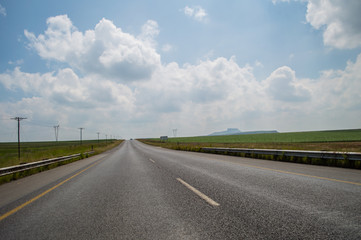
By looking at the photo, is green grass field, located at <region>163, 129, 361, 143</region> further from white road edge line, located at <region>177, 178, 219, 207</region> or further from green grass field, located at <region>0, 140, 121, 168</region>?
white road edge line, located at <region>177, 178, 219, 207</region>

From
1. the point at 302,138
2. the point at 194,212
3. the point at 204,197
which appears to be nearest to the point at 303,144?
the point at 302,138

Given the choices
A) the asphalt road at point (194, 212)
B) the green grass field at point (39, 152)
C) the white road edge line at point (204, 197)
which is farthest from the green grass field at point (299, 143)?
the white road edge line at point (204, 197)

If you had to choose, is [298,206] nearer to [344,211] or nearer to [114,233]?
[344,211]

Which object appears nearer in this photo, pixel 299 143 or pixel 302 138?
pixel 299 143

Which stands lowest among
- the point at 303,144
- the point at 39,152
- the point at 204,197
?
the point at 39,152

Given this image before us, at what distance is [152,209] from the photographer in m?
3.73

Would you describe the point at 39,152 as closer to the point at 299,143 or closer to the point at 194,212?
the point at 194,212

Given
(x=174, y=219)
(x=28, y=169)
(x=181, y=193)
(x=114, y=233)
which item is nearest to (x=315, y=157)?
(x=181, y=193)

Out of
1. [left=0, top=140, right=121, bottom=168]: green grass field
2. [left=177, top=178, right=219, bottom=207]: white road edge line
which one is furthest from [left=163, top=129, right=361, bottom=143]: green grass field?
[left=177, top=178, right=219, bottom=207]: white road edge line

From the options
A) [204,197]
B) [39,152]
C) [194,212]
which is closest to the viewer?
[194,212]

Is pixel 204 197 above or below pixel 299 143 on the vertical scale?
above

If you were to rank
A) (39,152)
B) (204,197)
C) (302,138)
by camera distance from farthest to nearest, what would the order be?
1. (302,138)
2. (39,152)
3. (204,197)

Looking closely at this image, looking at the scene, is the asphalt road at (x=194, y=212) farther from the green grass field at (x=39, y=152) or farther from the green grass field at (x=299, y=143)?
the green grass field at (x=299, y=143)

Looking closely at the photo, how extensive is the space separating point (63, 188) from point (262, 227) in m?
5.95
